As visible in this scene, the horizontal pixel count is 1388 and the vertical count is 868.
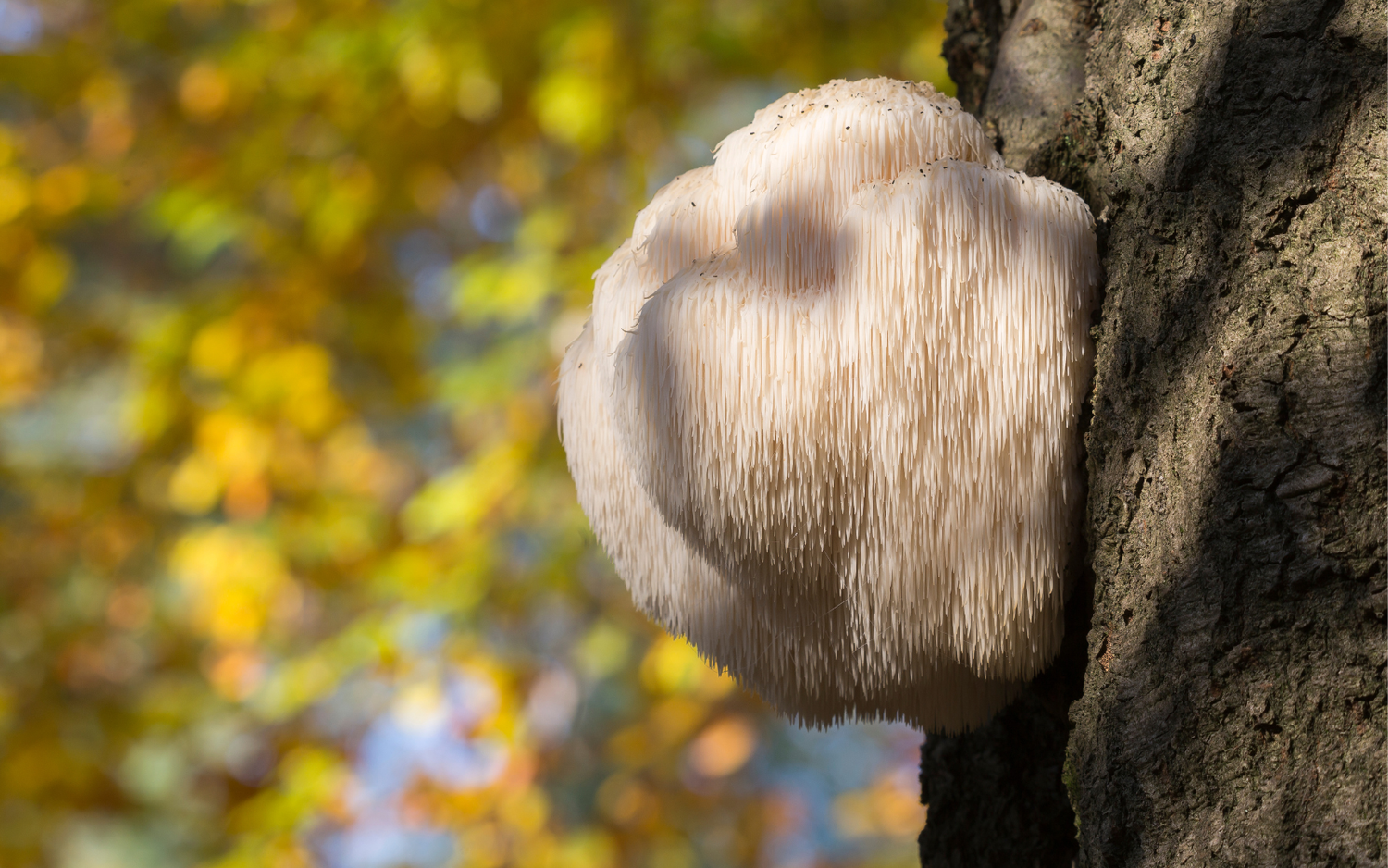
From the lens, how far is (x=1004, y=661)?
99cm

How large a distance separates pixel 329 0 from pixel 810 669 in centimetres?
378

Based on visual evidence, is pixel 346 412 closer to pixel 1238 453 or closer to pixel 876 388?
pixel 876 388

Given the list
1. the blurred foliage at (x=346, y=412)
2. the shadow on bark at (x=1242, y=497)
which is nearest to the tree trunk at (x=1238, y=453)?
the shadow on bark at (x=1242, y=497)

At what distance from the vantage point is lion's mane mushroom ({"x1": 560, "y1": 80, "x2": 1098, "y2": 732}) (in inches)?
35.1

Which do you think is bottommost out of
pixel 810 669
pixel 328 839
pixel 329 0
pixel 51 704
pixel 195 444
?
pixel 810 669

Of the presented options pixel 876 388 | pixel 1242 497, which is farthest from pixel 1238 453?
pixel 876 388

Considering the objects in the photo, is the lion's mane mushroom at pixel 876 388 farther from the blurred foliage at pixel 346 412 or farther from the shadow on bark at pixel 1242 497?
the blurred foliage at pixel 346 412

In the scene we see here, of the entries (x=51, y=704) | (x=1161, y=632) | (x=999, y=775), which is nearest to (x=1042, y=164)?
(x=1161, y=632)

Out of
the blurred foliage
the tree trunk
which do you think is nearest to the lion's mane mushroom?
the tree trunk

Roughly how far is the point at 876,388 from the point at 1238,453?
0.35 m

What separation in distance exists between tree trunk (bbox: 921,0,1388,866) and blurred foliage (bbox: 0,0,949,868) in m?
2.51

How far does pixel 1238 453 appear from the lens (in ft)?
2.80

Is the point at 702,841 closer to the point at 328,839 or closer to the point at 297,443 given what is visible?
the point at 328,839

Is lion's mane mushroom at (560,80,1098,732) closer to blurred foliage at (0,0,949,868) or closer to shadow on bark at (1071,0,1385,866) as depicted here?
shadow on bark at (1071,0,1385,866)
